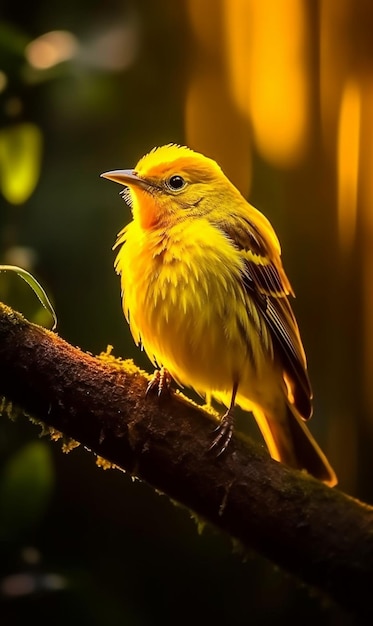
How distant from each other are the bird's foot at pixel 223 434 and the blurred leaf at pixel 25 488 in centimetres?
59

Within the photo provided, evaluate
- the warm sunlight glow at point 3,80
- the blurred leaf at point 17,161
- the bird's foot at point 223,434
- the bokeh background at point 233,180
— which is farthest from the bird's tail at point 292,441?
the warm sunlight glow at point 3,80

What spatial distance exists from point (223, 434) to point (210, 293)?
0.32m

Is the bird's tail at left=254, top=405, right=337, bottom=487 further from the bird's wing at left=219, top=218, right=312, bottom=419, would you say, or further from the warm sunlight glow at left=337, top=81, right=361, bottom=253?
the warm sunlight glow at left=337, top=81, right=361, bottom=253

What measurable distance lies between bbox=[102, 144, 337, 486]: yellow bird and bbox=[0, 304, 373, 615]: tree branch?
18cm

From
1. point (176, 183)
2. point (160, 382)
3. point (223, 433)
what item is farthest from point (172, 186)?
point (223, 433)

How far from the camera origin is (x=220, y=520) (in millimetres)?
1410

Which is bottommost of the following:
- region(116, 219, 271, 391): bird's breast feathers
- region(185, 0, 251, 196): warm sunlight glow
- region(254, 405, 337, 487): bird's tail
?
region(254, 405, 337, 487): bird's tail

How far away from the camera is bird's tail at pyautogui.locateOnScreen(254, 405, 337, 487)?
1.88 m

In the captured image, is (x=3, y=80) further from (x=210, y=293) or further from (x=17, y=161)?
(x=210, y=293)

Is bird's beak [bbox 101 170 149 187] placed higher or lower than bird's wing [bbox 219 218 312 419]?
higher

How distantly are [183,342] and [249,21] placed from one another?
1.23 metres

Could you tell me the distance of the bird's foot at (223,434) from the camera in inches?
57.9

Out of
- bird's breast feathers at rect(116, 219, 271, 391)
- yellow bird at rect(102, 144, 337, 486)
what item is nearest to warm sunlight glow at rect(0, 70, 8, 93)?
yellow bird at rect(102, 144, 337, 486)

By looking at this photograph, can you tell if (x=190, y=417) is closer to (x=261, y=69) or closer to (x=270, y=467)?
(x=270, y=467)
